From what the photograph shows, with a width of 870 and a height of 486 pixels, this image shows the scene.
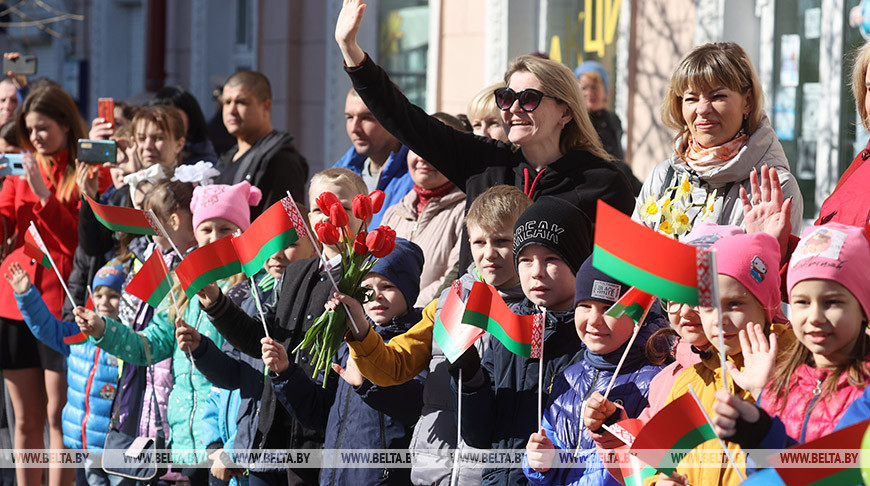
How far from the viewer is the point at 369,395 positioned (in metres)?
3.66

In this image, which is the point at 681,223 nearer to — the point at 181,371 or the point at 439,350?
the point at 439,350

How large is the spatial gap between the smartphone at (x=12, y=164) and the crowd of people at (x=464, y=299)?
0.63ft

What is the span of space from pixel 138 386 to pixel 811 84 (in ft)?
13.2

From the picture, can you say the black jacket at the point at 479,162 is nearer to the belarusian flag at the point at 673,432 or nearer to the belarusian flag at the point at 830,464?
the belarusian flag at the point at 673,432

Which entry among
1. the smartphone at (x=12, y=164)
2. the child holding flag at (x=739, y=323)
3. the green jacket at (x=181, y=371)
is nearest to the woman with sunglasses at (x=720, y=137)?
the child holding flag at (x=739, y=323)

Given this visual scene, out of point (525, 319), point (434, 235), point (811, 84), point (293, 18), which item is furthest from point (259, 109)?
point (293, 18)

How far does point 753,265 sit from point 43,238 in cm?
447

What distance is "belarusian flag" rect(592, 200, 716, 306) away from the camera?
92.9 inches

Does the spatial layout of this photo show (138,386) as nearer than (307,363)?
No

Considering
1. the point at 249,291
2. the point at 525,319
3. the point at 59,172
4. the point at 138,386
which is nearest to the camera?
the point at 525,319

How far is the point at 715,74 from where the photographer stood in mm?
3527

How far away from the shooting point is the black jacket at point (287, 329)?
4004 mm

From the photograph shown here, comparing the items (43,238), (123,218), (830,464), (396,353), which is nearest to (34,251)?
(123,218)

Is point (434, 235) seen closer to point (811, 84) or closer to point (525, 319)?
point (525, 319)
